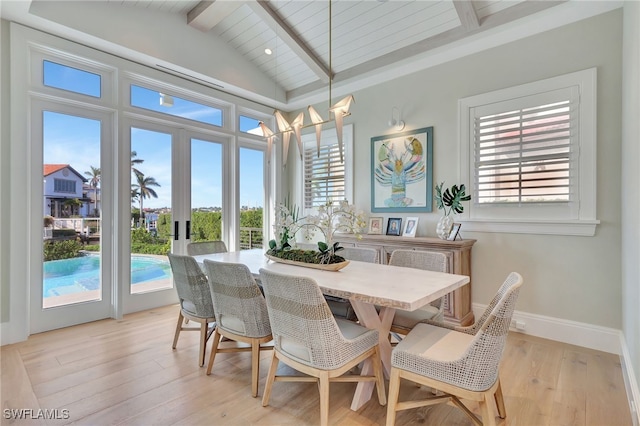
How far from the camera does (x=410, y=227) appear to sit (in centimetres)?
386

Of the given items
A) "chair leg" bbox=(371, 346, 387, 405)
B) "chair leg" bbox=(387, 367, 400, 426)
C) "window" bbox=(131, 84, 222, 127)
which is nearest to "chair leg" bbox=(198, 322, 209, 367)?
"chair leg" bbox=(371, 346, 387, 405)

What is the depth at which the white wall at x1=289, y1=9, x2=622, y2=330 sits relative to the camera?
2746 mm

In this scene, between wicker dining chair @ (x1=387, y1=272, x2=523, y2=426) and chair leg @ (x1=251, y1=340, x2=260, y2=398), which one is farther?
chair leg @ (x1=251, y1=340, x2=260, y2=398)

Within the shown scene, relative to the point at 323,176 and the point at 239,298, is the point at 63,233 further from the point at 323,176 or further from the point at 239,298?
the point at 323,176

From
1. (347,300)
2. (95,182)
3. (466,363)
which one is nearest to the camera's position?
(466,363)

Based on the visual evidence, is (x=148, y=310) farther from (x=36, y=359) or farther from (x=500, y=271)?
(x=500, y=271)

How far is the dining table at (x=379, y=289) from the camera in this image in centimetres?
164

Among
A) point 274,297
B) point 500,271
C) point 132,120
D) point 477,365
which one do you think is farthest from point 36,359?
point 500,271

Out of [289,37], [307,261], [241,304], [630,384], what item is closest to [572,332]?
[630,384]

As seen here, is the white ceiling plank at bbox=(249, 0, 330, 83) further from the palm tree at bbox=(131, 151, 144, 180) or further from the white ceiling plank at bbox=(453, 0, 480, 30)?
the palm tree at bbox=(131, 151, 144, 180)

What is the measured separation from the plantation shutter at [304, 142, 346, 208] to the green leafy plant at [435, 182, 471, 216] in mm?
1495

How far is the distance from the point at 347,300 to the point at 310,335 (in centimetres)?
96

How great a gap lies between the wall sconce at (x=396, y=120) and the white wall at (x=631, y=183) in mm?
2046

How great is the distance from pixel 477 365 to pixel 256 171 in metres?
4.34
